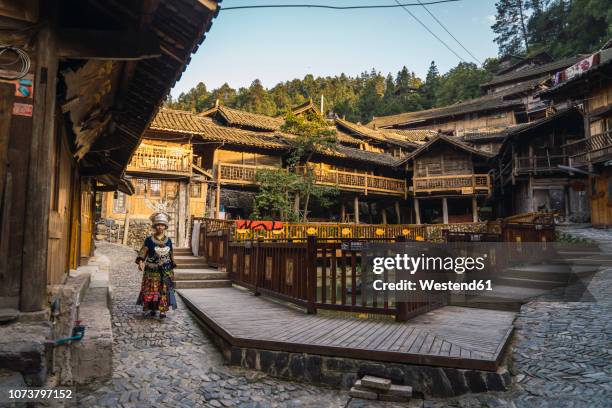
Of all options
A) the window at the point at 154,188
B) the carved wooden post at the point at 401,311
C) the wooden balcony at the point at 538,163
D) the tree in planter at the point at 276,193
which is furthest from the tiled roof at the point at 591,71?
the window at the point at 154,188

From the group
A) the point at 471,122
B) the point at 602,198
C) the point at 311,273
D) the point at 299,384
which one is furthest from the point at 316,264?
the point at 471,122

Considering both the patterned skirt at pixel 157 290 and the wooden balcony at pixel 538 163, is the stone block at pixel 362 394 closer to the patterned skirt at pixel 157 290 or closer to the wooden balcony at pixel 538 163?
the patterned skirt at pixel 157 290

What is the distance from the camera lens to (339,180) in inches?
1102

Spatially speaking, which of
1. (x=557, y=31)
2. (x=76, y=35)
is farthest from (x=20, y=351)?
(x=557, y=31)

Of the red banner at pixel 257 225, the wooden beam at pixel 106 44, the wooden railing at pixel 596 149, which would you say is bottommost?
the red banner at pixel 257 225

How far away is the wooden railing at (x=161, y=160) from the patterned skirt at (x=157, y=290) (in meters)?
15.6

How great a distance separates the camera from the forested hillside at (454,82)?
42812mm

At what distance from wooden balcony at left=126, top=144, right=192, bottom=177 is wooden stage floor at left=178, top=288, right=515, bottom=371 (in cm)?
1575

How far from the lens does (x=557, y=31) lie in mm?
48281

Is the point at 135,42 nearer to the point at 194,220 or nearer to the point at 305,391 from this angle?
the point at 305,391

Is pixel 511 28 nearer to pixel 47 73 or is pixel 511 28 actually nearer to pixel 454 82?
pixel 454 82

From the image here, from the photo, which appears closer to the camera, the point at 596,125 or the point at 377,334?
the point at 377,334

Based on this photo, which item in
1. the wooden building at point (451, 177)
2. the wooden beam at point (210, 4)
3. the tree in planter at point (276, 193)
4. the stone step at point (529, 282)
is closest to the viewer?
the wooden beam at point (210, 4)

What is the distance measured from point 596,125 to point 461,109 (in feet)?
75.7
